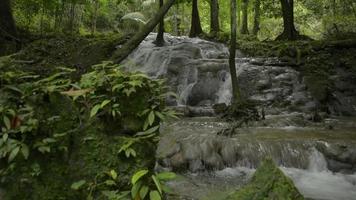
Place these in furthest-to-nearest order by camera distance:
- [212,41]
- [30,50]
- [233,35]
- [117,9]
Result: [117,9] → [212,41] → [30,50] → [233,35]

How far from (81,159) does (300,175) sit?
4.22 metres

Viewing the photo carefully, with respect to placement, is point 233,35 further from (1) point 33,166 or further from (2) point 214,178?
(1) point 33,166

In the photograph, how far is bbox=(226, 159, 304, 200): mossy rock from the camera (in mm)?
3019

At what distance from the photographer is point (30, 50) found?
12070 millimetres

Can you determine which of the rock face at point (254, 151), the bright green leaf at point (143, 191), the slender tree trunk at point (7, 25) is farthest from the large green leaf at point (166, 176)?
the slender tree trunk at point (7, 25)

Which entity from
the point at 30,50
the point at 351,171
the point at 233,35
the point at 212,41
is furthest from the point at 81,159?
the point at 212,41

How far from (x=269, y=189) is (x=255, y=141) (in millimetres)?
3635

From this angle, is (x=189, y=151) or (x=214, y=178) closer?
(x=214, y=178)

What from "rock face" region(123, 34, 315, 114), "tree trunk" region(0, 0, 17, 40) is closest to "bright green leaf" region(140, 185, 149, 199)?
"rock face" region(123, 34, 315, 114)

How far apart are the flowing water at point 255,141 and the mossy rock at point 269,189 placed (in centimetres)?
29

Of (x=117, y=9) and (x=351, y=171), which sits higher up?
(x=117, y=9)

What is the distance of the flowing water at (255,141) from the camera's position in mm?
5559

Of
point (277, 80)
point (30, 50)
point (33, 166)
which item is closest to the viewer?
point (33, 166)

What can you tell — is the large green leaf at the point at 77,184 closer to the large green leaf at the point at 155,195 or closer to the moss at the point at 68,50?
the large green leaf at the point at 155,195
